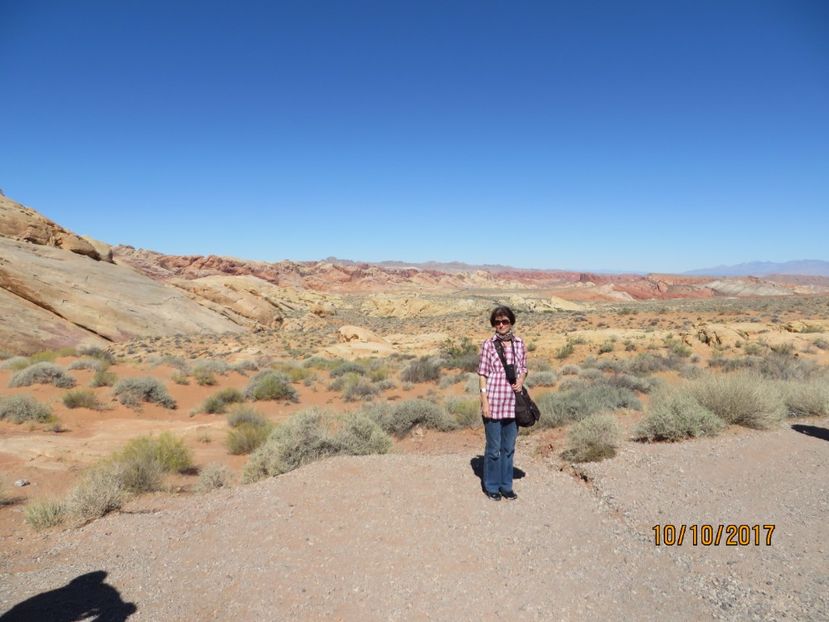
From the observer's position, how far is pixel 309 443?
636cm

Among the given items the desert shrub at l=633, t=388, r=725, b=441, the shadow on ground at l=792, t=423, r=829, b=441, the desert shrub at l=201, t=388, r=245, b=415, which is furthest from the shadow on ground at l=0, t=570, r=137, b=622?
the desert shrub at l=201, t=388, r=245, b=415

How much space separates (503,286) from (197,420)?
109496 mm

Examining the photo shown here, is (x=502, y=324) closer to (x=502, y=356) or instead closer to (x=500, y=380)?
(x=502, y=356)

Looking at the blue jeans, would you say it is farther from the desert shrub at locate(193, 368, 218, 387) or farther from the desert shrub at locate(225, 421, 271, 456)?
the desert shrub at locate(193, 368, 218, 387)

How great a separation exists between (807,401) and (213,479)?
30.8ft

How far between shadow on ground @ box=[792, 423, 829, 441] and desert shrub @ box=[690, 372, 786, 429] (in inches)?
9.2

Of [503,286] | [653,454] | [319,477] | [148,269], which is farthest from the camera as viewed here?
[503,286]

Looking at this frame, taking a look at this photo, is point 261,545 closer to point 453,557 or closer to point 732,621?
point 453,557

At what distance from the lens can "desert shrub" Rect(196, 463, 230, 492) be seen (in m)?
6.09

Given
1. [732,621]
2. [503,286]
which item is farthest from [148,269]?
[503,286]

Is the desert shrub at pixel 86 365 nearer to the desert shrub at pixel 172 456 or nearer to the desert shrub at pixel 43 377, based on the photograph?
the desert shrub at pixel 43 377

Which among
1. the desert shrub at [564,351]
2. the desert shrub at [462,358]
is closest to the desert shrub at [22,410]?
the desert shrub at [462,358]

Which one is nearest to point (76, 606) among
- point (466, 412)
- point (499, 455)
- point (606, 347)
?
point (499, 455)

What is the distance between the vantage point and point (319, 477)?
5289 millimetres
